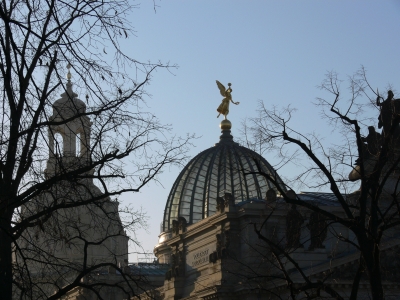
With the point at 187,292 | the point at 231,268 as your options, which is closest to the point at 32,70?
the point at 231,268

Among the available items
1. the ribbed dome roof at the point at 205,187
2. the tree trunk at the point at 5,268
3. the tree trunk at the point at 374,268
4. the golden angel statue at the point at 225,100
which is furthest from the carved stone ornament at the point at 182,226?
the tree trunk at the point at 5,268

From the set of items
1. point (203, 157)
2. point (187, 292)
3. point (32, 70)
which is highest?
point (203, 157)

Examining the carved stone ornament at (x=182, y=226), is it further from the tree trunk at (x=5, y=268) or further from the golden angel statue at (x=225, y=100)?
the tree trunk at (x=5, y=268)

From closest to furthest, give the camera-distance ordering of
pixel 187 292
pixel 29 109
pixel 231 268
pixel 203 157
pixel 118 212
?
pixel 29 109
pixel 118 212
pixel 231 268
pixel 187 292
pixel 203 157

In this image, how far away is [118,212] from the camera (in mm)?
14711

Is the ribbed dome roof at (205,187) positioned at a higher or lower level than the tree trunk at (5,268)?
higher

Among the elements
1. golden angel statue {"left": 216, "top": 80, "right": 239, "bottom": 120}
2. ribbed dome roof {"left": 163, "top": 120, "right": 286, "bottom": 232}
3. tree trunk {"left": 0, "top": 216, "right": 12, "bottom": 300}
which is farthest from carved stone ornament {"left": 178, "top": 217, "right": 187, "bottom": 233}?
tree trunk {"left": 0, "top": 216, "right": 12, "bottom": 300}

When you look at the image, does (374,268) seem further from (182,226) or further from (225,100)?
(225,100)

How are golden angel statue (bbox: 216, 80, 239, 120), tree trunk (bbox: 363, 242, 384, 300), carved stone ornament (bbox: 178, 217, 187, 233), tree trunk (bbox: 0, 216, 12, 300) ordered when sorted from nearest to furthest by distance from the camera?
tree trunk (bbox: 0, 216, 12, 300)
tree trunk (bbox: 363, 242, 384, 300)
carved stone ornament (bbox: 178, 217, 187, 233)
golden angel statue (bbox: 216, 80, 239, 120)

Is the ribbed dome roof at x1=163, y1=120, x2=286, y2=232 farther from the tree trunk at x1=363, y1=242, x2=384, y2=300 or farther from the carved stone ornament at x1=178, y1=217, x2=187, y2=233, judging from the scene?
the tree trunk at x1=363, y1=242, x2=384, y2=300

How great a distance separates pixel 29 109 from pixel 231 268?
4269 cm

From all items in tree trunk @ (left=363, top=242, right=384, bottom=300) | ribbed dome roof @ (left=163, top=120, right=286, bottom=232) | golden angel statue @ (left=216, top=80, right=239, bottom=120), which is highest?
golden angel statue @ (left=216, top=80, right=239, bottom=120)

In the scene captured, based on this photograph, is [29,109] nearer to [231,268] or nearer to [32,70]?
[32,70]

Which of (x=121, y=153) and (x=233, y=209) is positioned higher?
(x=233, y=209)
